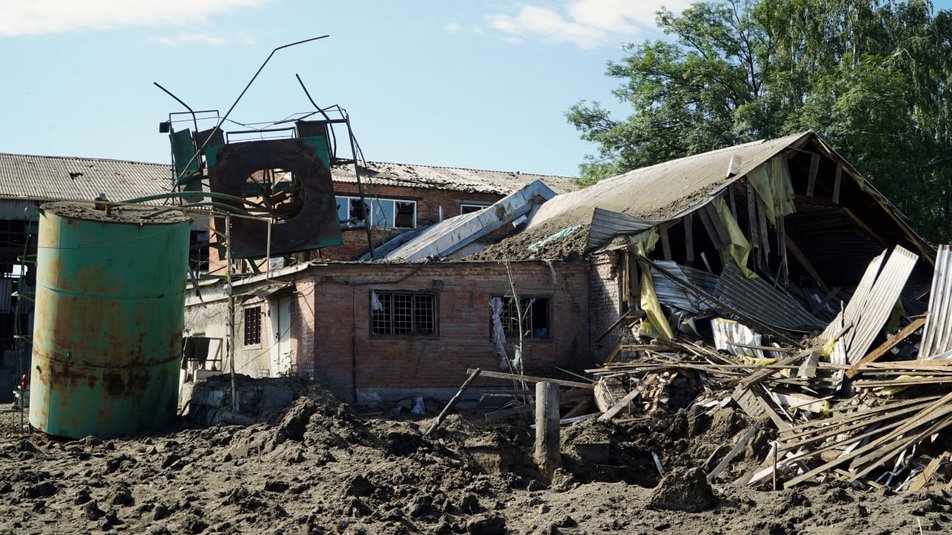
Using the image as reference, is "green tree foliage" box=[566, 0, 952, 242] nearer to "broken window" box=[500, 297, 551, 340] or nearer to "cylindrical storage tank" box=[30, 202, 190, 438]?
"broken window" box=[500, 297, 551, 340]

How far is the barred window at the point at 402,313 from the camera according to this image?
18.6 metres

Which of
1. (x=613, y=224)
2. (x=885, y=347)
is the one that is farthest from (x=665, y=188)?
(x=885, y=347)

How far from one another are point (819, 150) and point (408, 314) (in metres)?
9.25

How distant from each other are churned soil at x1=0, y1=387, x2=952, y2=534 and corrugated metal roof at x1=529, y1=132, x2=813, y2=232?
20.1 ft

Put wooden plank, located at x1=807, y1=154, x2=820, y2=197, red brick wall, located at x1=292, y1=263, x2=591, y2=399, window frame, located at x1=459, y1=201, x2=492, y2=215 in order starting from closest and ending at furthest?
red brick wall, located at x1=292, y1=263, x2=591, y2=399 → wooden plank, located at x1=807, y1=154, x2=820, y2=197 → window frame, located at x1=459, y1=201, x2=492, y2=215

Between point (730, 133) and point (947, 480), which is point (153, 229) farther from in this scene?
point (730, 133)

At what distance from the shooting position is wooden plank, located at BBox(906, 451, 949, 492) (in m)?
11.0

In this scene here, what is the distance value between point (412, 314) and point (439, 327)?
1.89 feet

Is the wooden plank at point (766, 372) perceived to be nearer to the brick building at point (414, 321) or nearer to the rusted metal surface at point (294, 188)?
the brick building at point (414, 321)

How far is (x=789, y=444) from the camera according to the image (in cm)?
1241

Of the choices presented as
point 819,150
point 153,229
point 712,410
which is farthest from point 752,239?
point 153,229

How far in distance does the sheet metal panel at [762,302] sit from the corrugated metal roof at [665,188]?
1.61m

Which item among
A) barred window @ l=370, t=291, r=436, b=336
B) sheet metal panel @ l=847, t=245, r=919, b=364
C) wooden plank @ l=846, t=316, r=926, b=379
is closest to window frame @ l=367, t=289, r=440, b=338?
barred window @ l=370, t=291, r=436, b=336

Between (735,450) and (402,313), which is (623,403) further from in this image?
(402,313)
